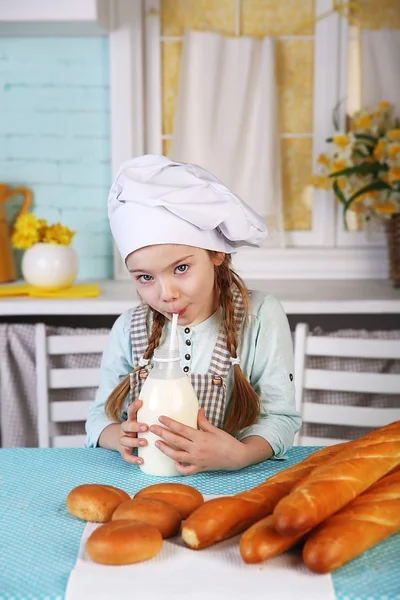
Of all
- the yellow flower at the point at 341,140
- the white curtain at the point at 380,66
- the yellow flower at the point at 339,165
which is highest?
the white curtain at the point at 380,66

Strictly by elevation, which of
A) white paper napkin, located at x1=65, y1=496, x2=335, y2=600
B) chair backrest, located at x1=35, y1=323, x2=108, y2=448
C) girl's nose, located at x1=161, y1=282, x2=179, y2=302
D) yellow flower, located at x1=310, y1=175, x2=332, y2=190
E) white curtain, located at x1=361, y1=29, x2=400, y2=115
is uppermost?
white curtain, located at x1=361, y1=29, x2=400, y2=115

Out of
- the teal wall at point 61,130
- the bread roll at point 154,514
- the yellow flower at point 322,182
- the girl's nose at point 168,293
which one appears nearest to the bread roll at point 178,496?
the bread roll at point 154,514

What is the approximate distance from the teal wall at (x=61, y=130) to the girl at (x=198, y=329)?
1.33 metres

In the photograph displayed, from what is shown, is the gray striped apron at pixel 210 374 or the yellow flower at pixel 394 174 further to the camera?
the yellow flower at pixel 394 174

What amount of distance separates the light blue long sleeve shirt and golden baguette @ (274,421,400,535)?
0.36 metres

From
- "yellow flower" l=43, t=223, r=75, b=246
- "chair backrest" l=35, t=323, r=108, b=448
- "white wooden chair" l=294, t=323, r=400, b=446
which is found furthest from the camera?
"yellow flower" l=43, t=223, r=75, b=246

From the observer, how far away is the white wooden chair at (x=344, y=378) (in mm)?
1831

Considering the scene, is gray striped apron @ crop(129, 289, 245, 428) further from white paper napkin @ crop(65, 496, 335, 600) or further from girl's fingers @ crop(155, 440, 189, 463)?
white paper napkin @ crop(65, 496, 335, 600)

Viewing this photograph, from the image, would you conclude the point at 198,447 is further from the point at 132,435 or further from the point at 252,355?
the point at 252,355

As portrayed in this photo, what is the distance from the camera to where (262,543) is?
0.74 metres

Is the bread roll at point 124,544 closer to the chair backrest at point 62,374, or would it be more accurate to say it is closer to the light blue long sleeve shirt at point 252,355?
the light blue long sleeve shirt at point 252,355

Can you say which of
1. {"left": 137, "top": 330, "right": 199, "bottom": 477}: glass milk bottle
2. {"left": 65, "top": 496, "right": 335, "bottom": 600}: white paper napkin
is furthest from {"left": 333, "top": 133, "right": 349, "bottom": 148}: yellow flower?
{"left": 65, "top": 496, "right": 335, "bottom": 600}: white paper napkin

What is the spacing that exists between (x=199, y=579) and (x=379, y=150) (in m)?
1.82

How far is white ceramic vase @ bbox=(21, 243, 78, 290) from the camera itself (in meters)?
2.32
